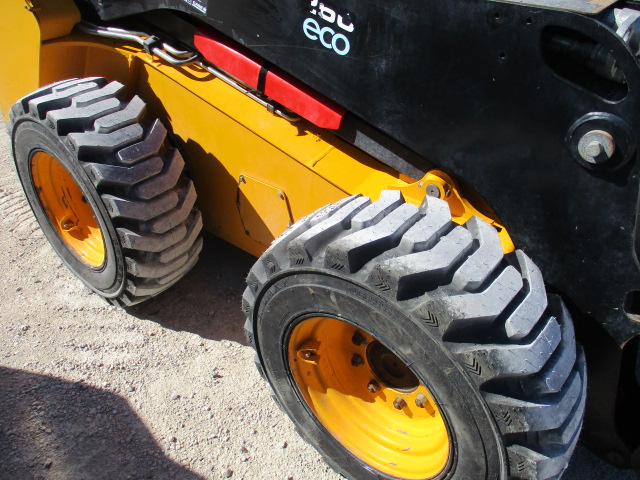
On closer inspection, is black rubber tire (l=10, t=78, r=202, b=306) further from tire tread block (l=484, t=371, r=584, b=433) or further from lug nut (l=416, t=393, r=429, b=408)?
tire tread block (l=484, t=371, r=584, b=433)

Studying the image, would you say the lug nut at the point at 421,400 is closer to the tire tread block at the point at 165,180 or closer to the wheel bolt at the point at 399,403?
the wheel bolt at the point at 399,403

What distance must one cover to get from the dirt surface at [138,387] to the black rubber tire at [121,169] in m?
0.35

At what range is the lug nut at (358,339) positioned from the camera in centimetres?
287

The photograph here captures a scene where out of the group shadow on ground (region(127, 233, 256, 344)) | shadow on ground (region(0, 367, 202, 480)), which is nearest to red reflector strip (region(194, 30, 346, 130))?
shadow on ground (region(127, 233, 256, 344))

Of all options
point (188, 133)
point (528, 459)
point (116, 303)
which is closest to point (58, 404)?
point (116, 303)

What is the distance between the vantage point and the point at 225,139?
10.3 feet

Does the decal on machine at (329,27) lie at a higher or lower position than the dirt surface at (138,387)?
higher

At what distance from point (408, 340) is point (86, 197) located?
181 centimetres

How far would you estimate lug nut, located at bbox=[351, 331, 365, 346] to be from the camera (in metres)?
2.87

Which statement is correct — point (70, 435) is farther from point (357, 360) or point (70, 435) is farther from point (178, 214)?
point (357, 360)

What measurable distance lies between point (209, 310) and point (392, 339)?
5.42ft

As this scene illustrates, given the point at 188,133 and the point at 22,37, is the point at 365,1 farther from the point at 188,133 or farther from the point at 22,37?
the point at 22,37

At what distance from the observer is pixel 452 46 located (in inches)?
87.7

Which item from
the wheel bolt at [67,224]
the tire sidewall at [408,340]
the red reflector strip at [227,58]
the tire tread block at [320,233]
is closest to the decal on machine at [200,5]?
the red reflector strip at [227,58]
